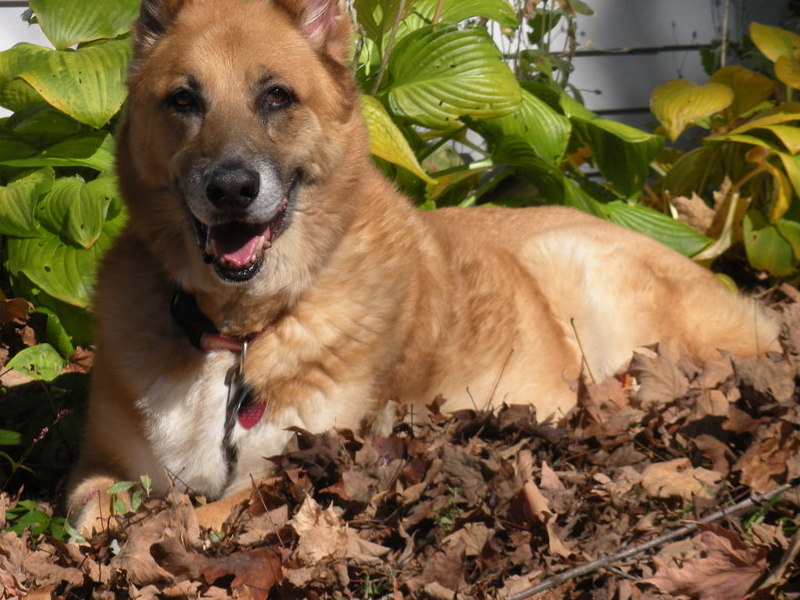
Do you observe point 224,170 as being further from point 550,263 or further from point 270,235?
point 550,263

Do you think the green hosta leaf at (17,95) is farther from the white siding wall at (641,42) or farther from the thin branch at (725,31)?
the thin branch at (725,31)

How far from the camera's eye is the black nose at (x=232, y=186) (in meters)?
2.70

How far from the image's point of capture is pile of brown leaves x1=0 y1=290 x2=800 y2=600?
2418mm

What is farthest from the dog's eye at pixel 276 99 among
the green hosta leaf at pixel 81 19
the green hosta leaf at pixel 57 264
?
the green hosta leaf at pixel 81 19

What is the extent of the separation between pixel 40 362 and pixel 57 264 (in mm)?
415

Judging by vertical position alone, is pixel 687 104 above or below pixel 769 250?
above

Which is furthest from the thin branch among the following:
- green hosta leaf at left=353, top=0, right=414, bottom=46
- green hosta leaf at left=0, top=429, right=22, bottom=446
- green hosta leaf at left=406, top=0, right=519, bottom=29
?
green hosta leaf at left=0, top=429, right=22, bottom=446

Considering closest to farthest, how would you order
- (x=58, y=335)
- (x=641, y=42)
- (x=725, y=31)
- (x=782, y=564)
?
1. (x=782, y=564)
2. (x=58, y=335)
3. (x=725, y=31)
4. (x=641, y=42)

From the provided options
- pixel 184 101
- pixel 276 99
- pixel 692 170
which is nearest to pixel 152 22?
pixel 184 101

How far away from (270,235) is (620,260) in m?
1.67

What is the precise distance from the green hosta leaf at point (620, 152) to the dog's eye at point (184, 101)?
242 cm

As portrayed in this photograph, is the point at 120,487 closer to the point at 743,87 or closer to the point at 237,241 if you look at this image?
the point at 237,241

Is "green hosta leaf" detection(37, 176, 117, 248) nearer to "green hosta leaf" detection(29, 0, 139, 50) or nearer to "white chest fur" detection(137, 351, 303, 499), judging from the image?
"green hosta leaf" detection(29, 0, 139, 50)

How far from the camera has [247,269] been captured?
2.82 metres
